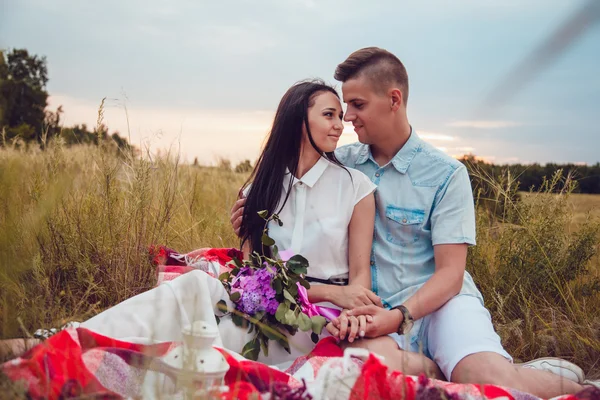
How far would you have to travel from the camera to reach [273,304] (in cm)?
276

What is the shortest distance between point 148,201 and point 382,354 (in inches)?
75.6

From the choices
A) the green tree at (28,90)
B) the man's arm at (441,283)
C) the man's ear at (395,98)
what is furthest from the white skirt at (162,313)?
the green tree at (28,90)

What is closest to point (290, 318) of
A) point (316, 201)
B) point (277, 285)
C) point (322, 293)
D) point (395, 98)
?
point (277, 285)

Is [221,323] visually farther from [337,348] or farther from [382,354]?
[382,354]

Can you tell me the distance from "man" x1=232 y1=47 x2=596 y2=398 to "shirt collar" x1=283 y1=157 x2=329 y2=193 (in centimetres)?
31

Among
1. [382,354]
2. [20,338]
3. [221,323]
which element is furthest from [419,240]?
[20,338]

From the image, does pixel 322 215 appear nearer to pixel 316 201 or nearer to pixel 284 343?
pixel 316 201

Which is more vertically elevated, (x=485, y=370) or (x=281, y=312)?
(x=281, y=312)

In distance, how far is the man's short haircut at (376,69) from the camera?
3.55m

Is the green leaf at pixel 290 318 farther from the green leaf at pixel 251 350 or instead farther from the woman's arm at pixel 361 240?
the woman's arm at pixel 361 240

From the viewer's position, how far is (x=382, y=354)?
280cm

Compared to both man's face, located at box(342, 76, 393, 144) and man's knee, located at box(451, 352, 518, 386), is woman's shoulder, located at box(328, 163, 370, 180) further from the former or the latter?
man's knee, located at box(451, 352, 518, 386)

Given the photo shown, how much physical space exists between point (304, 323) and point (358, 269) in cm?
53

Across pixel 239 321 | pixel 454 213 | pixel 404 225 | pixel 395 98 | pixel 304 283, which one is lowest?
pixel 239 321
